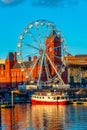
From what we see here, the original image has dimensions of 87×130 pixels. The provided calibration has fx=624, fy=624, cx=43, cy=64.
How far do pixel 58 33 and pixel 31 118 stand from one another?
7929 cm

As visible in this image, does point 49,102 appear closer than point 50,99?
Yes

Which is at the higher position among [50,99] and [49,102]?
[50,99]

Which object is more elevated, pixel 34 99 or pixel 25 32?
pixel 25 32

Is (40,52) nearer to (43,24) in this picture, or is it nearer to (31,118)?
(43,24)

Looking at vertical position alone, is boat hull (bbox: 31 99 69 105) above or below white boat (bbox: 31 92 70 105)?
below

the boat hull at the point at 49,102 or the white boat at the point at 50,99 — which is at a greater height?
the white boat at the point at 50,99

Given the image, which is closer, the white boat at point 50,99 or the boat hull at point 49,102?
the boat hull at point 49,102

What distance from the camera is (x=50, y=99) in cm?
18462

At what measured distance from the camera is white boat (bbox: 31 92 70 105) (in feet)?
599

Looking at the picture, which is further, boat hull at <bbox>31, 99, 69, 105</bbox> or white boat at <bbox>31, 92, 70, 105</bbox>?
white boat at <bbox>31, 92, 70, 105</bbox>

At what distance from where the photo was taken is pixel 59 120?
111875 mm

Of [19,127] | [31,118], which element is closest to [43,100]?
[31,118]

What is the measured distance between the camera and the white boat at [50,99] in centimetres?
18262

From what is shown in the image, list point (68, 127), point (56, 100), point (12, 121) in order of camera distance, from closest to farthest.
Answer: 1. point (68, 127)
2. point (12, 121)
3. point (56, 100)
